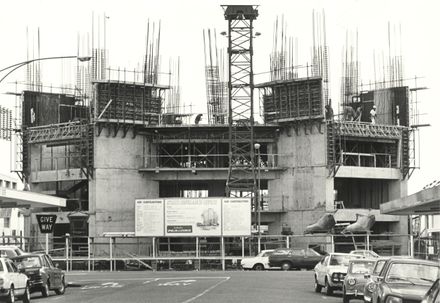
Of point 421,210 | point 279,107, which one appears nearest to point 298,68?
point 279,107

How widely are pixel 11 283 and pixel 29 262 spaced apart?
215 inches

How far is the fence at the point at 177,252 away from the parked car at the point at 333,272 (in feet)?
91.9

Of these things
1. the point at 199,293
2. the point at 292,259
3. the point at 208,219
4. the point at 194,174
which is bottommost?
the point at 292,259

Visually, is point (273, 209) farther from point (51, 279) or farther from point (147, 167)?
point (51, 279)

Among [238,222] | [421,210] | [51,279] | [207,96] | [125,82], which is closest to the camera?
[51,279]

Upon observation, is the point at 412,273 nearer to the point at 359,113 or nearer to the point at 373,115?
the point at 373,115

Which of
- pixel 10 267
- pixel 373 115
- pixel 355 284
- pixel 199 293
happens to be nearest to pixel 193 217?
pixel 373 115

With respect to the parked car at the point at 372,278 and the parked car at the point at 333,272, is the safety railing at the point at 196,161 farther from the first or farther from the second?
the parked car at the point at 372,278

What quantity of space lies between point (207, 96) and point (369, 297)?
55577 mm

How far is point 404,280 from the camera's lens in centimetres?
1822

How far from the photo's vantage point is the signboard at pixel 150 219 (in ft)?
204

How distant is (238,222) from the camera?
6141cm

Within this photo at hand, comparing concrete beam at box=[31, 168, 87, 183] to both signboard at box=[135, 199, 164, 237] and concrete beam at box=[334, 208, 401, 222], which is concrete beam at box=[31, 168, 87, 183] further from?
concrete beam at box=[334, 208, 401, 222]

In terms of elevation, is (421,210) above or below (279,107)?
below
